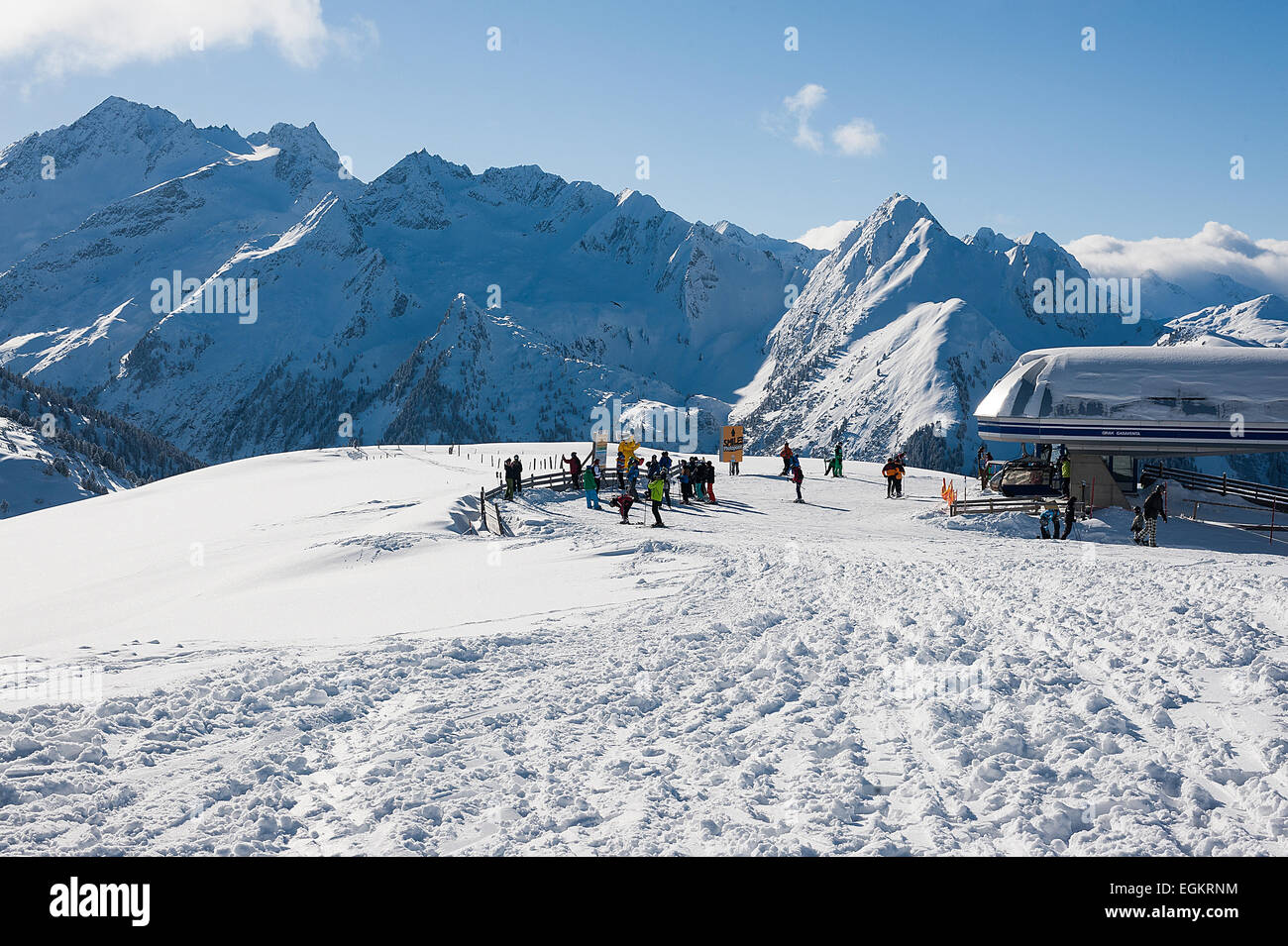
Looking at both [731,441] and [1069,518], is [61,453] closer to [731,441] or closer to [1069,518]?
[731,441]

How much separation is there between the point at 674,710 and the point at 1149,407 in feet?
102

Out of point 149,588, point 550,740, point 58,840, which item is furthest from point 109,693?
point 149,588

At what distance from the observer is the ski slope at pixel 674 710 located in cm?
675

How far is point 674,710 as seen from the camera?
30.8ft

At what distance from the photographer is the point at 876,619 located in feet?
43.5

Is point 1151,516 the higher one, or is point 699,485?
point 699,485

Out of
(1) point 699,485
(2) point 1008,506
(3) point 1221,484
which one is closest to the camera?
(2) point 1008,506

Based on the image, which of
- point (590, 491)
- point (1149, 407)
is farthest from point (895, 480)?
point (590, 491)

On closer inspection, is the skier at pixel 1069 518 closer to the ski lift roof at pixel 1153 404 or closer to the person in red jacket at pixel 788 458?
the ski lift roof at pixel 1153 404

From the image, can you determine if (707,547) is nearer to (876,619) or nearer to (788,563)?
(788,563)

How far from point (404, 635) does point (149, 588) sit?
40.6ft

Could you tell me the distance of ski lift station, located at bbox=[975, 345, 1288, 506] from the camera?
32031 millimetres

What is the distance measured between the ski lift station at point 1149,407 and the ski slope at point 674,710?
13421mm

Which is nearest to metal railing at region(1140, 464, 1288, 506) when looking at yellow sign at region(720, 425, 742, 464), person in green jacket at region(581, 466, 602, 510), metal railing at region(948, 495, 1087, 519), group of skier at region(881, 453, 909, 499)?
metal railing at region(948, 495, 1087, 519)
